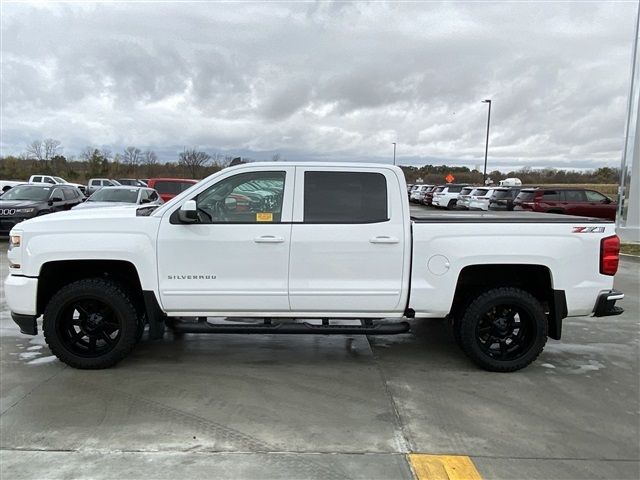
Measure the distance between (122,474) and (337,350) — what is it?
2.75m

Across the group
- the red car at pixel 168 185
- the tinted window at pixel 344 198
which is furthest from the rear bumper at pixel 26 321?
the red car at pixel 168 185

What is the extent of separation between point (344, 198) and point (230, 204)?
106cm

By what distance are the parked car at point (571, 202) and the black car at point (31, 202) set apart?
58.4 ft

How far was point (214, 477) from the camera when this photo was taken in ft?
9.88

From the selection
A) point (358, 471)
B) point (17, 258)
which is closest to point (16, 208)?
point (17, 258)

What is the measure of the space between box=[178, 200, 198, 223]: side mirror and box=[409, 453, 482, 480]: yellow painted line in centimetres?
261

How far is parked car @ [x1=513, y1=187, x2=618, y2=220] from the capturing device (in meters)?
21.2

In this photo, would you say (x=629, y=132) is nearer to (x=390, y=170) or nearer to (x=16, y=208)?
(x=390, y=170)

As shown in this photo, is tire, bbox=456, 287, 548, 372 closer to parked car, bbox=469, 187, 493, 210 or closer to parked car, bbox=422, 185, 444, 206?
parked car, bbox=469, 187, 493, 210

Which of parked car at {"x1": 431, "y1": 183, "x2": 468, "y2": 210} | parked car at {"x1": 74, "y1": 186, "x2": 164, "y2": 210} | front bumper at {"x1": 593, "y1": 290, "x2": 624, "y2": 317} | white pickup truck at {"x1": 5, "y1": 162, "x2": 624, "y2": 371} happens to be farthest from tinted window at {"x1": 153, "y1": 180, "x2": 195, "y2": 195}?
parked car at {"x1": 431, "y1": 183, "x2": 468, "y2": 210}

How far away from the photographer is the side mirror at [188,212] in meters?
4.37

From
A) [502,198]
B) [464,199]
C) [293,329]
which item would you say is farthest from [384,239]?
[464,199]

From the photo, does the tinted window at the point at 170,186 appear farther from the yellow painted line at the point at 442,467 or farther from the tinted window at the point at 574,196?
the yellow painted line at the point at 442,467

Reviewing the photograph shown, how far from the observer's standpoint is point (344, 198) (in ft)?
15.4
